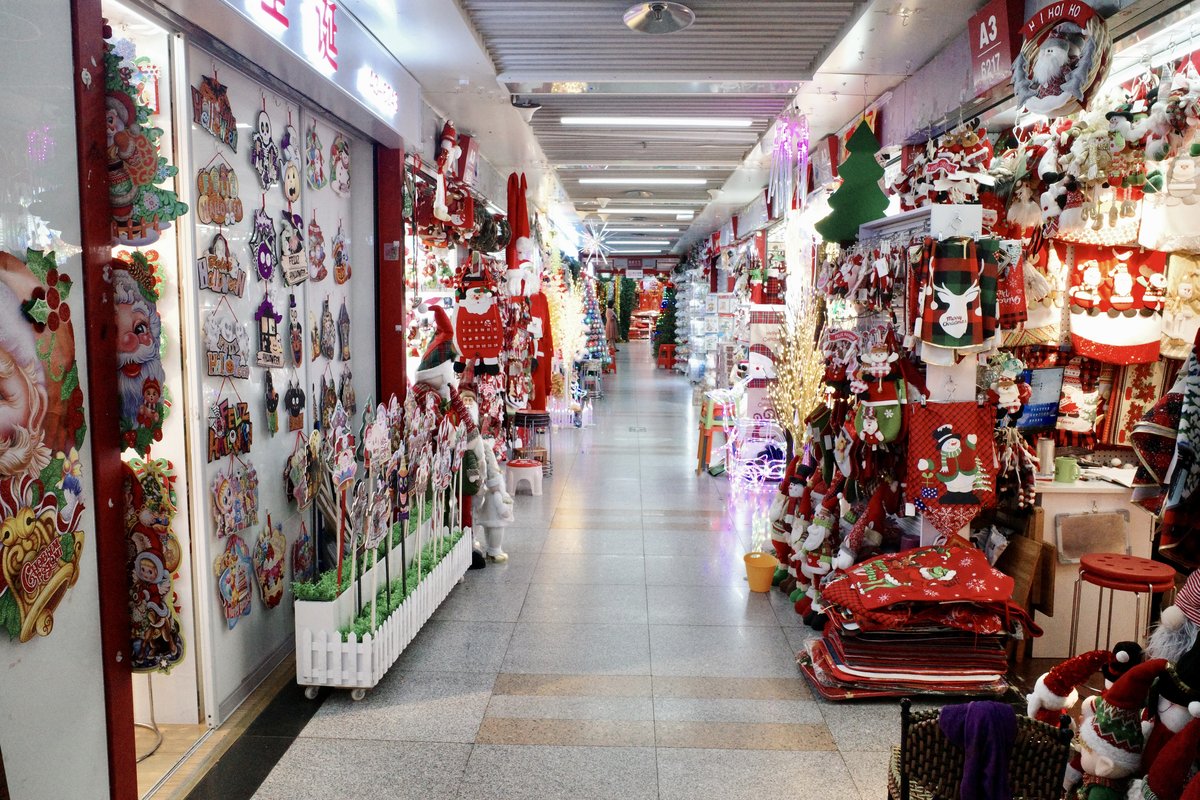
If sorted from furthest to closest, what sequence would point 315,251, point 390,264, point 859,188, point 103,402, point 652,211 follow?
point 652,211 → point 390,264 → point 859,188 → point 315,251 → point 103,402

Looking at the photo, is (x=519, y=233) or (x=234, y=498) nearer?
(x=234, y=498)

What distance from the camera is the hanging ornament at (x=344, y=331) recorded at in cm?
460

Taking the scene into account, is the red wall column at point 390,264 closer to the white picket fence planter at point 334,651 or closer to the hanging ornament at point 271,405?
the hanging ornament at point 271,405

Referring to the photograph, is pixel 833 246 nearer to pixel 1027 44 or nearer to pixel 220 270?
pixel 1027 44

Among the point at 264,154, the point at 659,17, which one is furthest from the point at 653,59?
the point at 264,154

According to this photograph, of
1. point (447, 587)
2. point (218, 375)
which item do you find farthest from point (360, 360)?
point (218, 375)

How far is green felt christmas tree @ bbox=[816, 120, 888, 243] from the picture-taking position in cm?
442

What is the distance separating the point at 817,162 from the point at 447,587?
467 cm

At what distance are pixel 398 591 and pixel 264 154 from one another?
2.01m

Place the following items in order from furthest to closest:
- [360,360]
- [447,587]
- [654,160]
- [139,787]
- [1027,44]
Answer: [654,160]
[360,360]
[447,587]
[1027,44]
[139,787]

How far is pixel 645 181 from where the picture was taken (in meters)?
9.27

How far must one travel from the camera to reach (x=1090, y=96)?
2.95 m

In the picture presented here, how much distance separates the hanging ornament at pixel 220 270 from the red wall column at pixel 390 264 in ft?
5.13

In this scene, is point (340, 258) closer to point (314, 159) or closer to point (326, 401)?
point (314, 159)
